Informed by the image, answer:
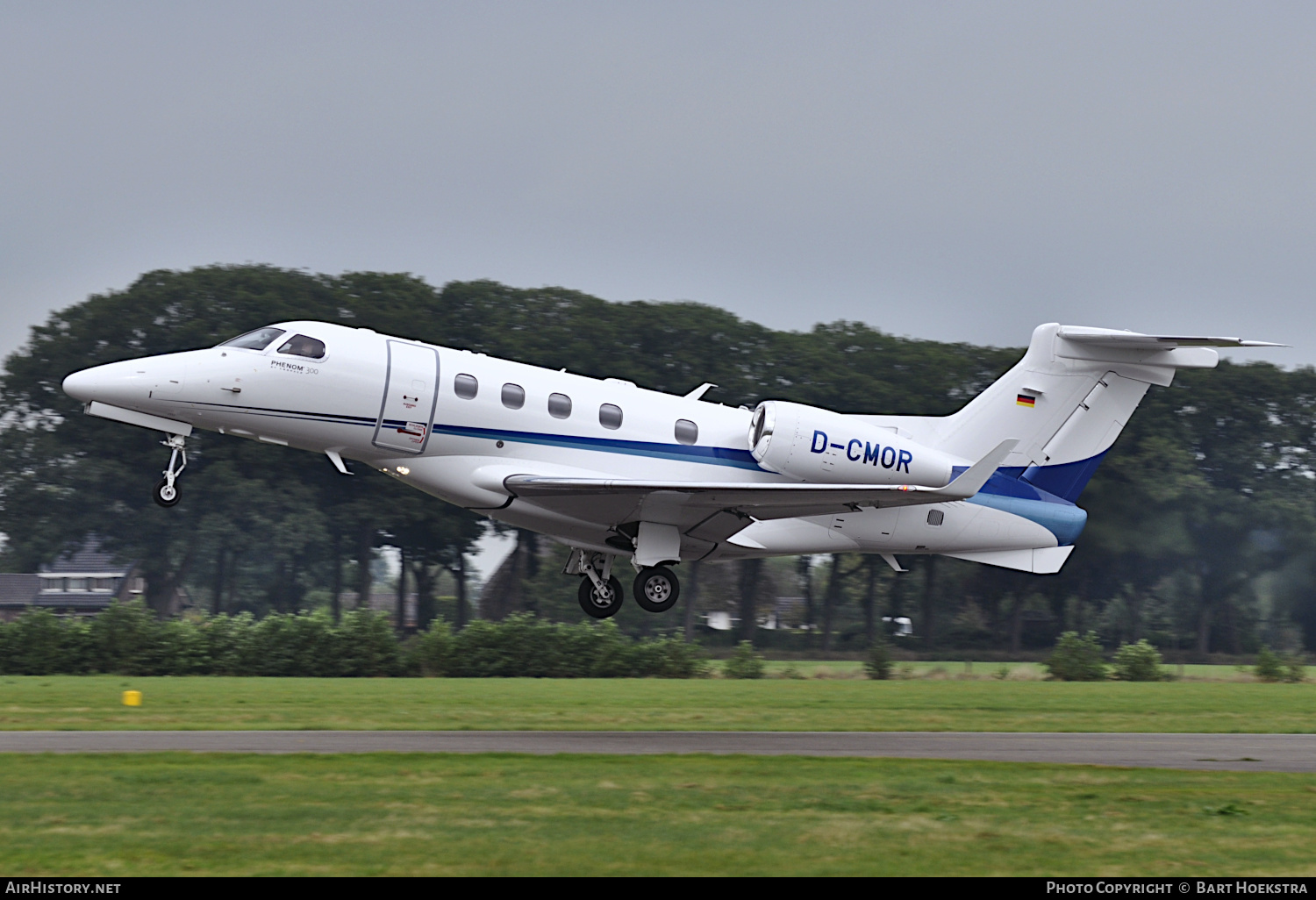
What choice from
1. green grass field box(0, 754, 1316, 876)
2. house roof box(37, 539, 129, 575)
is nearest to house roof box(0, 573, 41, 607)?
house roof box(37, 539, 129, 575)

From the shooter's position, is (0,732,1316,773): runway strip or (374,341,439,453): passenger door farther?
(374,341,439,453): passenger door

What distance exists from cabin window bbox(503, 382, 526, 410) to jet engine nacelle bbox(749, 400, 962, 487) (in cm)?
378

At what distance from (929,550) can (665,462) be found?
5.20m

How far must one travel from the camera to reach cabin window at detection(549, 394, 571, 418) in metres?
20.6

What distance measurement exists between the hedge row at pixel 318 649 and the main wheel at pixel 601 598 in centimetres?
929

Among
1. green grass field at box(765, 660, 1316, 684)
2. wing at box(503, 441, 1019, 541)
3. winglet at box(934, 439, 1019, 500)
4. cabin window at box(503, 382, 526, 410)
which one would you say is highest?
cabin window at box(503, 382, 526, 410)

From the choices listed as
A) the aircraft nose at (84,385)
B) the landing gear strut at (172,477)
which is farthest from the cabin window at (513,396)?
the aircraft nose at (84,385)

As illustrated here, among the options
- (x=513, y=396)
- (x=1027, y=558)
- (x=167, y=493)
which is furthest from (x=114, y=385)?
(x=1027, y=558)

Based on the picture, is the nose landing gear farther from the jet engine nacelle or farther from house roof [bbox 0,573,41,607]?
house roof [bbox 0,573,41,607]

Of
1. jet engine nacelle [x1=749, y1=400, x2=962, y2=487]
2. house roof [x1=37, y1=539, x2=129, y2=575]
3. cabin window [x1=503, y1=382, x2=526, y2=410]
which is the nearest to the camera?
cabin window [x1=503, y1=382, x2=526, y2=410]

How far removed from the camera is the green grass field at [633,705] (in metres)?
20.2

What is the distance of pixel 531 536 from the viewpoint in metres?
52.2

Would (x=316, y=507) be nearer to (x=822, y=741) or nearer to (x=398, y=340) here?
(x=398, y=340)

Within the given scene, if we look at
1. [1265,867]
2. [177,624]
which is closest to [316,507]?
[177,624]
